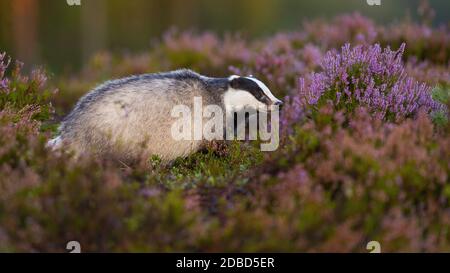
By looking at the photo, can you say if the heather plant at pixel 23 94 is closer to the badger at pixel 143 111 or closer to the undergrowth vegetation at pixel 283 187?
the undergrowth vegetation at pixel 283 187

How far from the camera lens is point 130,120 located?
591 cm

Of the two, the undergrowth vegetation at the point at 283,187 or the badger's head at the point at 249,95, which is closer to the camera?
the undergrowth vegetation at the point at 283,187

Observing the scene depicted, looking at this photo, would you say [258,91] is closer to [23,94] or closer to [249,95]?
[249,95]

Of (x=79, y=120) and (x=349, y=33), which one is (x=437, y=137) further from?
(x=349, y=33)

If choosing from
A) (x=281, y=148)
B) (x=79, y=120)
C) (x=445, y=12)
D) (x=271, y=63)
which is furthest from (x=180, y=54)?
(x=445, y=12)

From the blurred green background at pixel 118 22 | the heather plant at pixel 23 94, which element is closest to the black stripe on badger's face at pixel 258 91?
the heather plant at pixel 23 94

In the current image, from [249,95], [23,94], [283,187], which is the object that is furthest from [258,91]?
[23,94]

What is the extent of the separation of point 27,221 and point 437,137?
324 cm

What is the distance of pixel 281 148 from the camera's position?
17.8ft

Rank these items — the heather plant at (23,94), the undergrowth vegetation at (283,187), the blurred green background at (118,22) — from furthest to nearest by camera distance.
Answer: the blurred green background at (118,22), the heather plant at (23,94), the undergrowth vegetation at (283,187)

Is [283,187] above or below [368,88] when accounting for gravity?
below

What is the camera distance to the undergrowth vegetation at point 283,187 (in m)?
3.99

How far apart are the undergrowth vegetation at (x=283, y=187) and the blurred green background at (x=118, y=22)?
18811 mm

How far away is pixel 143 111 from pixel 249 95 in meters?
1.14
